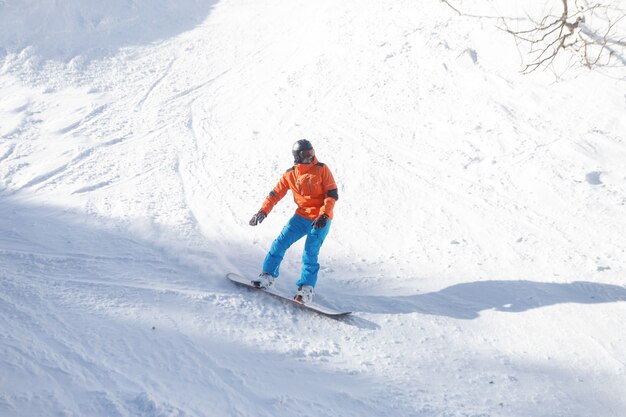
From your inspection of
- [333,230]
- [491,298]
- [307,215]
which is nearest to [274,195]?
[307,215]

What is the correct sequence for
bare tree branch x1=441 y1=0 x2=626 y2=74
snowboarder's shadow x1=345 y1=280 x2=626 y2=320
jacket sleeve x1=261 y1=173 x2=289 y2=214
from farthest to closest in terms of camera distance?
bare tree branch x1=441 y1=0 x2=626 y2=74
jacket sleeve x1=261 y1=173 x2=289 y2=214
snowboarder's shadow x1=345 y1=280 x2=626 y2=320

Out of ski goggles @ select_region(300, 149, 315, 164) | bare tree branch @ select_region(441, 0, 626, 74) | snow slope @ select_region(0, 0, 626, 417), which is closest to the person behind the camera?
snow slope @ select_region(0, 0, 626, 417)

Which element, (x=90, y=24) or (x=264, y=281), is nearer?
(x=264, y=281)

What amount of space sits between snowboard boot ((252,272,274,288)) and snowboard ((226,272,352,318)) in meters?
0.04

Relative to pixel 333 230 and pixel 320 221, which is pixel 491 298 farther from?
pixel 333 230

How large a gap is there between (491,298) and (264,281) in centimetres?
258

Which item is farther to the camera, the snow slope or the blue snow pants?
the blue snow pants

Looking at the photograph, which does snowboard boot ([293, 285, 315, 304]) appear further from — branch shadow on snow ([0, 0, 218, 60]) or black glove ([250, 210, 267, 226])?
Result: branch shadow on snow ([0, 0, 218, 60])

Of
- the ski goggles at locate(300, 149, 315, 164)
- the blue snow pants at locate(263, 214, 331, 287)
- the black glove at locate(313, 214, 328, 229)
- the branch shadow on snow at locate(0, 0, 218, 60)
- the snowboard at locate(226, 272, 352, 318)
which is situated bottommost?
the snowboard at locate(226, 272, 352, 318)

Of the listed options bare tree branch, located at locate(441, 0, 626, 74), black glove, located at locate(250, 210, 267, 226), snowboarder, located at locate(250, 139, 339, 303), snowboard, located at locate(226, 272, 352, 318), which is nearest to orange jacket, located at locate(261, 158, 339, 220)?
snowboarder, located at locate(250, 139, 339, 303)

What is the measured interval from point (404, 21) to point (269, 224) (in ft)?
24.5

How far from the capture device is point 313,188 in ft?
17.4

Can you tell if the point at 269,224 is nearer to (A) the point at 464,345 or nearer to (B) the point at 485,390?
(A) the point at 464,345

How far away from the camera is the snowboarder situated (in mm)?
5219
